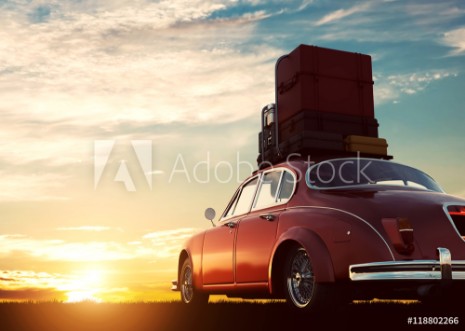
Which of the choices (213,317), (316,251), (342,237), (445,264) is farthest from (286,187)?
(445,264)

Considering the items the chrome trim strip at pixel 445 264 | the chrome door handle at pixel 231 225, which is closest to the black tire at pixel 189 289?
the chrome door handle at pixel 231 225

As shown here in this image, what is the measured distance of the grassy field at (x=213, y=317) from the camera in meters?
6.73

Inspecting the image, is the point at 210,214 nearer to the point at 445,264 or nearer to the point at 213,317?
the point at 213,317

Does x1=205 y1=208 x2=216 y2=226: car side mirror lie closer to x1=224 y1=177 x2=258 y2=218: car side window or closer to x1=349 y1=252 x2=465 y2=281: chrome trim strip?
x1=224 y1=177 x2=258 y2=218: car side window

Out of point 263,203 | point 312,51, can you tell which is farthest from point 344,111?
point 263,203

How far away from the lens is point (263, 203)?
27.5 feet

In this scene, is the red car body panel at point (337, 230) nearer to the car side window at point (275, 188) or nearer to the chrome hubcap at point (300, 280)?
the car side window at point (275, 188)

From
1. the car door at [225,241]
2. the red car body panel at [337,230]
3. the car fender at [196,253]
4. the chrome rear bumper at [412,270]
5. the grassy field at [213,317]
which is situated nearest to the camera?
the chrome rear bumper at [412,270]

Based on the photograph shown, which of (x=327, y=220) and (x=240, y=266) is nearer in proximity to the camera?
(x=327, y=220)

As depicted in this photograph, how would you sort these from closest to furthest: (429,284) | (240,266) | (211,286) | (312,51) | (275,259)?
1. (429,284)
2. (275,259)
3. (240,266)
4. (211,286)
5. (312,51)

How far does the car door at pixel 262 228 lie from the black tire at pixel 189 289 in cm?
179

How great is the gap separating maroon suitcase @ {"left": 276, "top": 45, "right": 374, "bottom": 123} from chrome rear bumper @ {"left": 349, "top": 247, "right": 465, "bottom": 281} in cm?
452

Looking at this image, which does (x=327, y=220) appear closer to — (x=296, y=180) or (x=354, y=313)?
(x=296, y=180)

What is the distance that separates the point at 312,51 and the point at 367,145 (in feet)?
6.97
